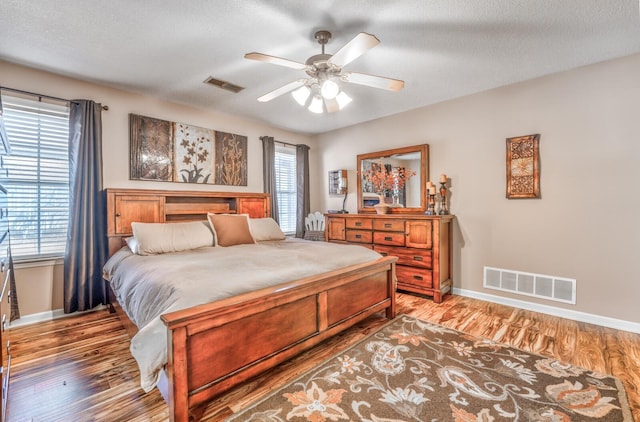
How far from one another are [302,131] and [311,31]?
9.89ft

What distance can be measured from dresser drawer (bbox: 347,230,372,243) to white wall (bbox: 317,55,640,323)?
1.16m

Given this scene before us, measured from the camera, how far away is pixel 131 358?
2146 mm

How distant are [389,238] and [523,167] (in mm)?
1709

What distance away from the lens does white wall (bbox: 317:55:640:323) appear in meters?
2.64

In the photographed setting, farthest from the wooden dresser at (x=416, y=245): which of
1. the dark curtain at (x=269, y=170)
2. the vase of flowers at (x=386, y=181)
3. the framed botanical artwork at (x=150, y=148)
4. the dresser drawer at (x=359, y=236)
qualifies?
the framed botanical artwork at (x=150, y=148)

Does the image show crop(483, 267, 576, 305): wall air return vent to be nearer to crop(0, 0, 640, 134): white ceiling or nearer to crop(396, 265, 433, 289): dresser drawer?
crop(396, 265, 433, 289): dresser drawer

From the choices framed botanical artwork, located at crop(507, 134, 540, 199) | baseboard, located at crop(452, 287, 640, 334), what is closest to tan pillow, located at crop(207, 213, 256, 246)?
baseboard, located at crop(452, 287, 640, 334)

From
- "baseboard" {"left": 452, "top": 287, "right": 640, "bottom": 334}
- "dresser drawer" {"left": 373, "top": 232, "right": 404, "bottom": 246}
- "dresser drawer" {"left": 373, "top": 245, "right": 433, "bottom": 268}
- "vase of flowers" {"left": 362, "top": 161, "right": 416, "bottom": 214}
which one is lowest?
"baseboard" {"left": 452, "top": 287, "right": 640, "bottom": 334}

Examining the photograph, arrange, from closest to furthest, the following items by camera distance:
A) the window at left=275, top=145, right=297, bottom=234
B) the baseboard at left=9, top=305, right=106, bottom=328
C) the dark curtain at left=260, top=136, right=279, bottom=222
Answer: the baseboard at left=9, top=305, right=106, bottom=328, the dark curtain at left=260, top=136, right=279, bottom=222, the window at left=275, top=145, right=297, bottom=234

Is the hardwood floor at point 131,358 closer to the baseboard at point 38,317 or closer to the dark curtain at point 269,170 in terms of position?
the baseboard at point 38,317

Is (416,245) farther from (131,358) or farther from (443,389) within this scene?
(131,358)

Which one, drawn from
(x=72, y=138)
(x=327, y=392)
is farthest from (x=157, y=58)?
(x=327, y=392)

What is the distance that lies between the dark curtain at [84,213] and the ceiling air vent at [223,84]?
4.04ft

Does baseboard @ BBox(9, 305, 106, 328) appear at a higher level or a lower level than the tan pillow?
lower
